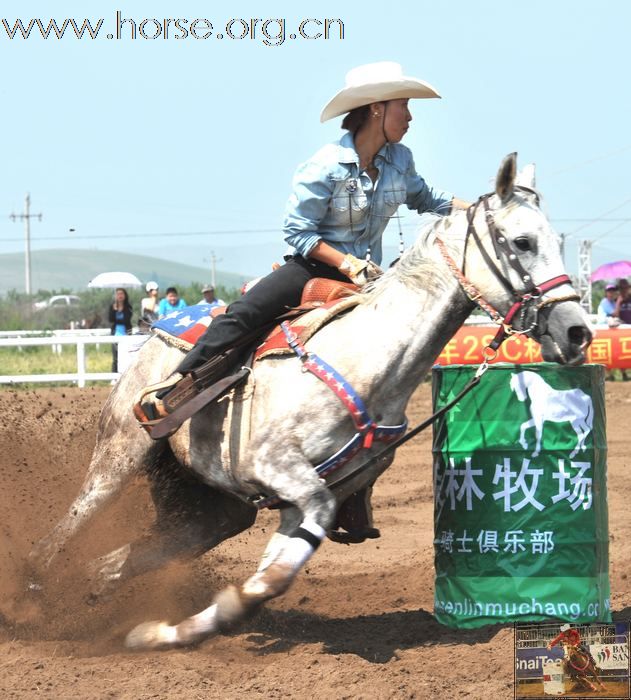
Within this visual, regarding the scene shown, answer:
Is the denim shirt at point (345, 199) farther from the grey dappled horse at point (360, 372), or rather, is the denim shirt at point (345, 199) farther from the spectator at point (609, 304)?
the spectator at point (609, 304)

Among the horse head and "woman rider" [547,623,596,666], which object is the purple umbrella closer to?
the horse head

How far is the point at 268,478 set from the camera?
16.4 feet

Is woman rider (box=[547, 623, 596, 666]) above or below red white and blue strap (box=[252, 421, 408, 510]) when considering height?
below

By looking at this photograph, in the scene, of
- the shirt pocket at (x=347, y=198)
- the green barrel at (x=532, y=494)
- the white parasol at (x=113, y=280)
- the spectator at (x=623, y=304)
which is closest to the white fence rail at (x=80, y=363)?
the spectator at (x=623, y=304)

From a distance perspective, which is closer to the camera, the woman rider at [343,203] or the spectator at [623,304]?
the woman rider at [343,203]

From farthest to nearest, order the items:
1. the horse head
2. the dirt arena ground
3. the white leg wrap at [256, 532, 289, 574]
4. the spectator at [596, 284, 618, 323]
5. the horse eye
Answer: the spectator at [596, 284, 618, 323], the white leg wrap at [256, 532, 289, 574], the horse eye, the horse head, the dirt arena ground

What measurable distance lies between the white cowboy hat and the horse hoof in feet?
8.51

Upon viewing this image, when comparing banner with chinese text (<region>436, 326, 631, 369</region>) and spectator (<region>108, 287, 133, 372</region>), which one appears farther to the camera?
spectator (<region>108, 287, 133, 372</region>)

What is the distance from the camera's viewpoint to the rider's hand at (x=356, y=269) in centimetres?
531

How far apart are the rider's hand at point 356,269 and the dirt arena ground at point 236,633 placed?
159 cm

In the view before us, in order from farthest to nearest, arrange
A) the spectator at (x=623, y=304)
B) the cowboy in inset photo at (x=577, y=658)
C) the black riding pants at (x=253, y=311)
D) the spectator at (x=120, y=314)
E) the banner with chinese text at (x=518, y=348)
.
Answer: the spectator at (x=120, y=314) < the spectator at (x=623, y=304) < the banner with chinese text at (x=518, y=348) < the black riding pants at (x=253, y=311) < the cowboy in inset photo at (x=577, y=658)

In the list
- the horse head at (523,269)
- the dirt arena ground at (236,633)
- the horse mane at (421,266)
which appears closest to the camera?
the dirt arena ground at (236,633)

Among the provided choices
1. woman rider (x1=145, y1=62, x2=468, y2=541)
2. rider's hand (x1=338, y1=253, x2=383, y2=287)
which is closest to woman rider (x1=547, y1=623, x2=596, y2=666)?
woman rider (x1=145, y1=62, x2=468, y2=541)

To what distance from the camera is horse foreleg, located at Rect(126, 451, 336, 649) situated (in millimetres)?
4883
